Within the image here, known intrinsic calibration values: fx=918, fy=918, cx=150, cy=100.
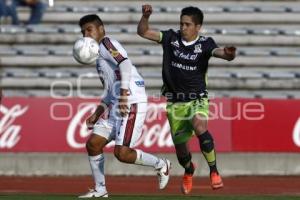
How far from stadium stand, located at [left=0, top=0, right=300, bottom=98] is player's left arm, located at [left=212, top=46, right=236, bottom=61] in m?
8.10

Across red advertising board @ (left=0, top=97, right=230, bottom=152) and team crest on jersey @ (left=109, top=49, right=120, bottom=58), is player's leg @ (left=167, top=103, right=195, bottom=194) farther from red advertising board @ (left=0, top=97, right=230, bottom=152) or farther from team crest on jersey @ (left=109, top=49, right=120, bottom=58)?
red advertising board @ (left=0, top=97, right=230, bottom=152)

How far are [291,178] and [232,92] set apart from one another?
408 centimetres

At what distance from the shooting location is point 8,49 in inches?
822

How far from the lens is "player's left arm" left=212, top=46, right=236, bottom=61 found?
35.5 ft

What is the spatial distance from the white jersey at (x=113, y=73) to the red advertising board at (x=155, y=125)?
5341mm

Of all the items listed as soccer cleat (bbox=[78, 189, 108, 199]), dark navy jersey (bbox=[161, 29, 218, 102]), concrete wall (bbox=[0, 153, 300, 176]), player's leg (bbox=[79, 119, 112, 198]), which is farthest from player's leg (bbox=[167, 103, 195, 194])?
concrete wall (bbox=[0, 153, 300, 176])

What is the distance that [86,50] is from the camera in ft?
36.6

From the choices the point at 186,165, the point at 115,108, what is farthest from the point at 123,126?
the point at 186,165

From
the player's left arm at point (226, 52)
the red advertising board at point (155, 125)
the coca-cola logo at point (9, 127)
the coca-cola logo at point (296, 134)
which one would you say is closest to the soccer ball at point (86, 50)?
the player's left arm at point (226, 52)

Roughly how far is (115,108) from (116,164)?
5.39 m

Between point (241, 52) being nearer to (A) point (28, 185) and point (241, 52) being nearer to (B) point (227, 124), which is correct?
(B) point (227, 124)

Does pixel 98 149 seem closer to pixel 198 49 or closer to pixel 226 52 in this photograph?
pixel 198 49

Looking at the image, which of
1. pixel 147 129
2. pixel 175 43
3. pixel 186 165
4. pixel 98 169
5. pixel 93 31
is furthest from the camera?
pixel 147 129

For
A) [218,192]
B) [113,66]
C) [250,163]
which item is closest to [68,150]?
[250,163]
